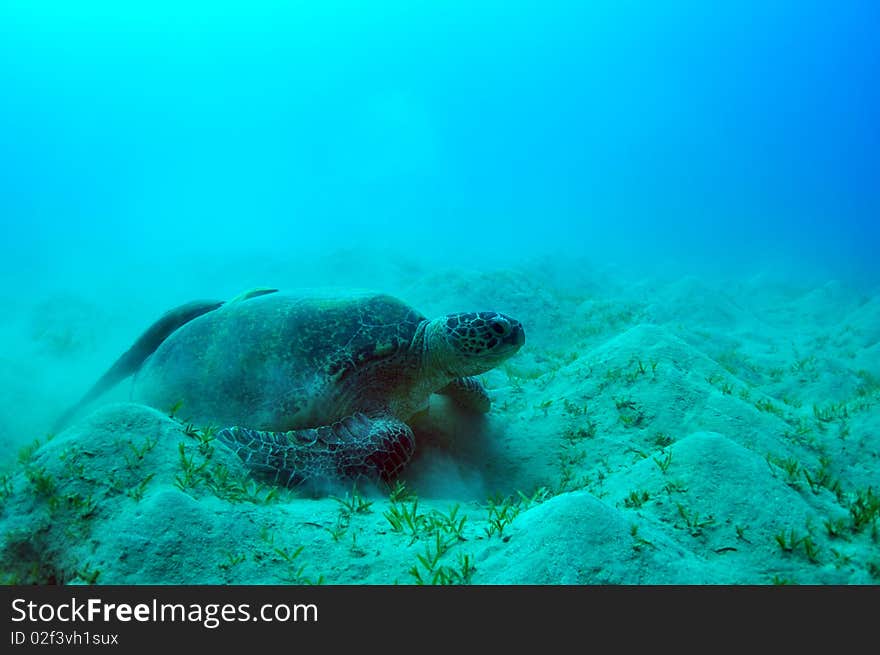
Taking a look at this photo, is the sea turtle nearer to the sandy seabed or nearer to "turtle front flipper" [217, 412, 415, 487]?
"turtle front flipper" [217, 412, 415, 487]

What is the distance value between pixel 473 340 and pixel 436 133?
110 metres

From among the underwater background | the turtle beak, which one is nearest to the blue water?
the underwater background

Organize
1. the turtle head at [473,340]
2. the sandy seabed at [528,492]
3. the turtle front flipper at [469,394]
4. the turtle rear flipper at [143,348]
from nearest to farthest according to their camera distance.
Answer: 1. the sandy seabed at [528,492]
2. the turtle head at [473,340]
3. the turtle front flipper at [469,394]
4. the turtle rear flipper at [143,348]

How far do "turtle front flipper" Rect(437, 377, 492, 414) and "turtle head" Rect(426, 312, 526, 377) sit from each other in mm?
541

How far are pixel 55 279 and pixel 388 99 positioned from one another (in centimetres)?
9765

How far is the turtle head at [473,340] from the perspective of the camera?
329 cm

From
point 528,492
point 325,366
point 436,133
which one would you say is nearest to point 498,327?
point 528,492

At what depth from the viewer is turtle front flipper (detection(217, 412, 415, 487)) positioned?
2.56 metres

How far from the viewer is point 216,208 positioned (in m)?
44.0

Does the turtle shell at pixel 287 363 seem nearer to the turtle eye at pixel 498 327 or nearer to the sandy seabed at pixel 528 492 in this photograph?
the sandy seabed at pixel 528 492

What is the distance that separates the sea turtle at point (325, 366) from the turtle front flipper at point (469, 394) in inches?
13.1

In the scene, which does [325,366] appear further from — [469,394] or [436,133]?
[436,133]

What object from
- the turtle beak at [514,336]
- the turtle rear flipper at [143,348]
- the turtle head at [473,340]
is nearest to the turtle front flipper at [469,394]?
the turtle head at [473,340]
